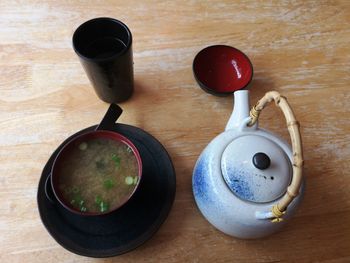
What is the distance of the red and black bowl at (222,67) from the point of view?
100 centimetres

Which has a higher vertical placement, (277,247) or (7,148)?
(7,148)

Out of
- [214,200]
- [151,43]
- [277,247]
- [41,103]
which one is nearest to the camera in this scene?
[214,200]

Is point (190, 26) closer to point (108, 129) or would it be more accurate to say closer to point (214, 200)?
point (108, 129)

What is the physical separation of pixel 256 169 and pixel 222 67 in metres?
0.48

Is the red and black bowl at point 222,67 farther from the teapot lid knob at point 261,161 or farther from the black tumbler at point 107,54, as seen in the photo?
the teapot lid knob at point 261,161

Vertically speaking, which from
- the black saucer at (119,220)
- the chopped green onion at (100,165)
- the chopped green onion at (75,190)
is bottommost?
the black saucer at (119,220)

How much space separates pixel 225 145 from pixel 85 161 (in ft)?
1.11

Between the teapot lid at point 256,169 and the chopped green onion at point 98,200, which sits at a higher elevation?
the teapot lid at point 256,169

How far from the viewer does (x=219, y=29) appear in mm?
1094

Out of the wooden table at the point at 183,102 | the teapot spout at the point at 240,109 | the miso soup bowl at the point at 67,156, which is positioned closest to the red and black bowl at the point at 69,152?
the miso soup bowl at the point at 67,156

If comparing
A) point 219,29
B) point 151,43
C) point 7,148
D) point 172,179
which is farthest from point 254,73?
point 7,148

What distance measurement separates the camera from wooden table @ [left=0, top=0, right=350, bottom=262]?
0.79 metres

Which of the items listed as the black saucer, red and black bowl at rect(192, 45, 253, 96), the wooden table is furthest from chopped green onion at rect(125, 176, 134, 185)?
red and black bowl at rect(192, 45, 253, 96)

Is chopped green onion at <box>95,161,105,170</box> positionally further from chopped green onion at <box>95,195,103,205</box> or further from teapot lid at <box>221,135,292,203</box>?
teapot lid at <box>221,135,292,203</box>
